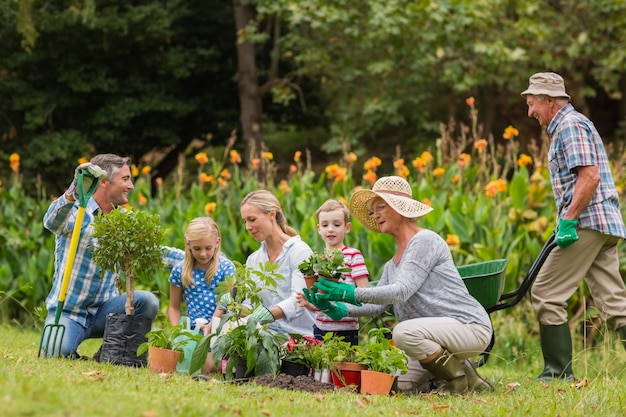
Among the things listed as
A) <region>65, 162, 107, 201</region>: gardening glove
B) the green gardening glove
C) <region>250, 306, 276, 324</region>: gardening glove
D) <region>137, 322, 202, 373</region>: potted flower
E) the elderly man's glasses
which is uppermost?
<region>65, 162, 107, 201</region>: gardening glove

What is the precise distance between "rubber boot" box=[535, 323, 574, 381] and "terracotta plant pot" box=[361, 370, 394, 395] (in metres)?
1.43

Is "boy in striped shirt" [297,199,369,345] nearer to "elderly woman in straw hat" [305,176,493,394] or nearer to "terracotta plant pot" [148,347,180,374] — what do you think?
"elderly woman in straw hat" [305,176,493,394]

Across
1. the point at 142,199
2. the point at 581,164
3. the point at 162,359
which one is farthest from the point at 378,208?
the point at 142,199

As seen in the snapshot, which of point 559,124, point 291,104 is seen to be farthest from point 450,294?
point 291,104

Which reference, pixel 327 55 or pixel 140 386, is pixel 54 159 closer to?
pixel 327 55

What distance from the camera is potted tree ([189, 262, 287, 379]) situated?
443cm

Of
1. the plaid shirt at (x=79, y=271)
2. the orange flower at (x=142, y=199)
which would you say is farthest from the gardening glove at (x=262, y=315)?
the orange flower at (x=142, y=199)

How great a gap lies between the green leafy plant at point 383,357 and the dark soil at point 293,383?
0.22 meters

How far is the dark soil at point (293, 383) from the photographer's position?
4.30m

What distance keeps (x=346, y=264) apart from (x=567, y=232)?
130cm

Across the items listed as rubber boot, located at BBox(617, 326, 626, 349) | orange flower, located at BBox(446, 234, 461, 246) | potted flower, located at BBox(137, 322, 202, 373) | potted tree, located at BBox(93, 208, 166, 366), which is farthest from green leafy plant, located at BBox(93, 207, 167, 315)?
rubber boot, located at BBox(617, 326, 626, 349)

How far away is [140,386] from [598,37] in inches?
432

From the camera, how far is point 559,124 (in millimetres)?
5316

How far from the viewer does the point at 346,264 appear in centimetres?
489
